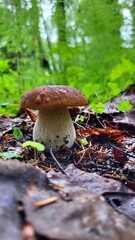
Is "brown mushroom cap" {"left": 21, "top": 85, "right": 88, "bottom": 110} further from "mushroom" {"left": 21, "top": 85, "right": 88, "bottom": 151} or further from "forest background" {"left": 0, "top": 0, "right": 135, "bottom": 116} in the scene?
"forest background" {"left": 0, "top": 0, "right": 135, "bottom": 116}

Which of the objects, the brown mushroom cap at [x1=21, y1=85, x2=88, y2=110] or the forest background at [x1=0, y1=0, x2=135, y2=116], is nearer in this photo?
the brown mushroom cap at [x1=21, y1=85, x2=88, y2=110]

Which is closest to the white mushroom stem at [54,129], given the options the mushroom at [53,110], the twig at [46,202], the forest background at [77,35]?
the mushroom at [53,110]

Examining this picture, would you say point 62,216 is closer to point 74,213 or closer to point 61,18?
point 74,213

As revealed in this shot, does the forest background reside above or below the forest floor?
above

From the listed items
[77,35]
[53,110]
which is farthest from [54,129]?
[77,35]

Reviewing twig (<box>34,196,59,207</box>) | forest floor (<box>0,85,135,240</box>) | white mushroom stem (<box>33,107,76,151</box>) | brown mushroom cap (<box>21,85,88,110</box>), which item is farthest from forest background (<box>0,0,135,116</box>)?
twig (<box>34,196,59,207</box>)

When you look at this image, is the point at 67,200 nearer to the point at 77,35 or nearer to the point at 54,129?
the point at 54,129
